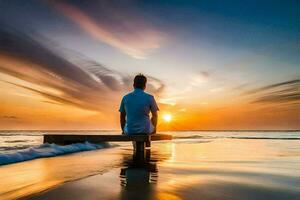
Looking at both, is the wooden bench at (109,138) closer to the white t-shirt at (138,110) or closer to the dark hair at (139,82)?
the white t-shirt at (138,110)

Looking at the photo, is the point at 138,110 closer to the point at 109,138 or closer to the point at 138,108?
the point at 138,108

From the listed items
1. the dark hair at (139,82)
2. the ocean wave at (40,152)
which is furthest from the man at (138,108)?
the ocean wave at (40,152)

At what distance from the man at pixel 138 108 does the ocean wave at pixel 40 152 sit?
247cm

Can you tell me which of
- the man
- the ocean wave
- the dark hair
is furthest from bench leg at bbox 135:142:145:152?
the ocean wave

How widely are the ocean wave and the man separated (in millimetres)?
2467

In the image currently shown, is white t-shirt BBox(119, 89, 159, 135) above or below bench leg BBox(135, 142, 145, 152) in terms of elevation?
above

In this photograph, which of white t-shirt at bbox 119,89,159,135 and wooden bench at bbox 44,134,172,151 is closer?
wooden bench at bbox 44,134,172,151

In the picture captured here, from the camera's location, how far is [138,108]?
22.4 feet

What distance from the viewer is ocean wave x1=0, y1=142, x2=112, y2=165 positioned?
20.3 ft

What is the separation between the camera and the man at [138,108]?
682cm

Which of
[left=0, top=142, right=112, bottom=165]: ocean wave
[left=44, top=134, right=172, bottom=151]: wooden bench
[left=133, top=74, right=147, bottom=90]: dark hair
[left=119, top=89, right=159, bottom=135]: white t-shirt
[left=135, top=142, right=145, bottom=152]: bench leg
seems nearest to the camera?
[left=0, top=142, right=112, bottom=165]: ocean wave

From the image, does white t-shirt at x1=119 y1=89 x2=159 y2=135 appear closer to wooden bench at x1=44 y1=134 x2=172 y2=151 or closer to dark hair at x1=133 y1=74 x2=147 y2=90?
dark hair at x1=133 y1=74 x2=147 y2=90

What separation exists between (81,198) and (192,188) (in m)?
1.25

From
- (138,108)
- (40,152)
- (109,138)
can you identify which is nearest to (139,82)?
(138,108)
